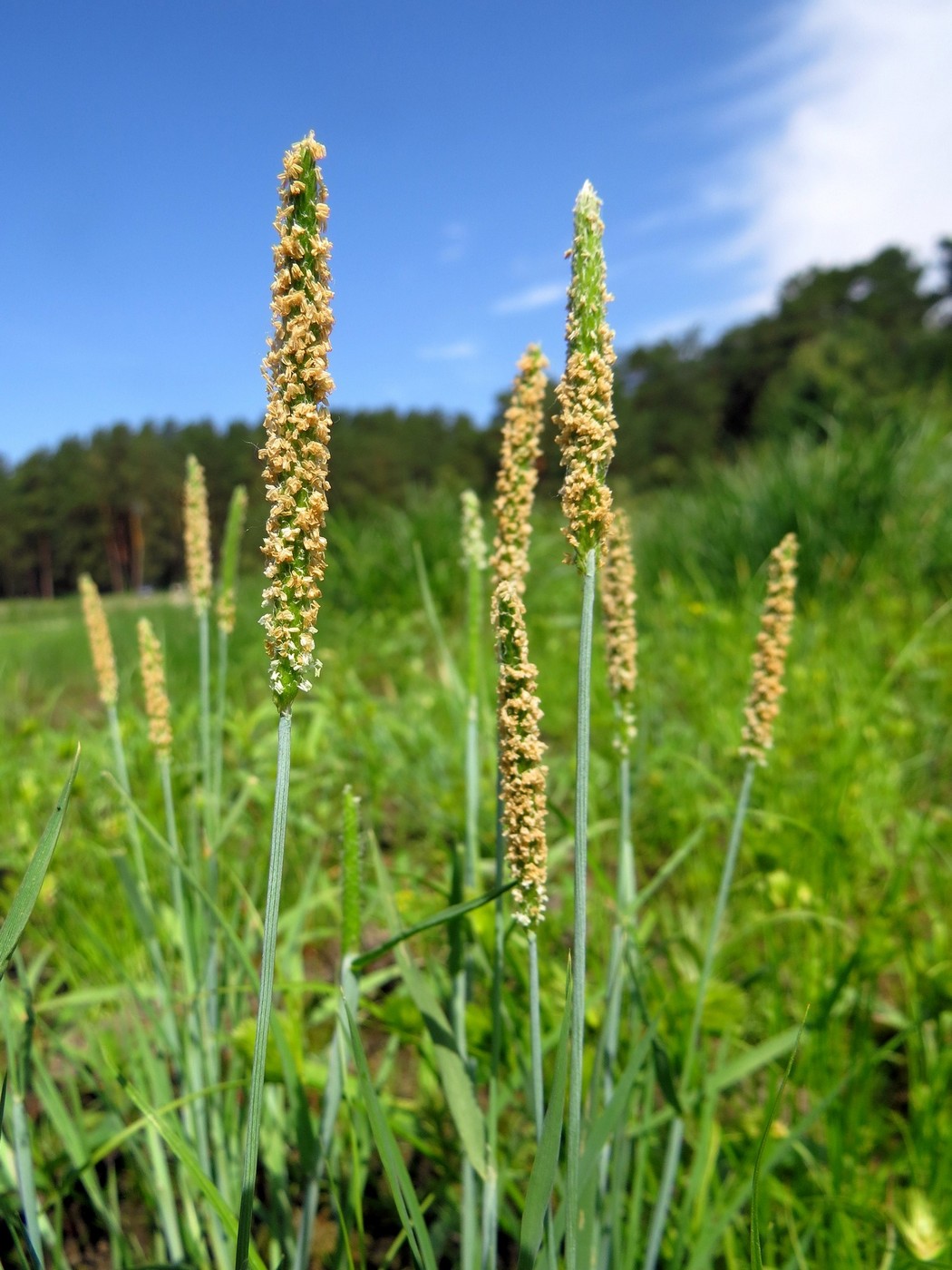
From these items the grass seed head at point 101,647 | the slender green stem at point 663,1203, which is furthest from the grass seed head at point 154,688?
the slender green stem at point 663,1203

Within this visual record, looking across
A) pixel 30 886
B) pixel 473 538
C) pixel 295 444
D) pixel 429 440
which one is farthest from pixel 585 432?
pixel 429 440

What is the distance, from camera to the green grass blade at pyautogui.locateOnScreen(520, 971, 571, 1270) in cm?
73

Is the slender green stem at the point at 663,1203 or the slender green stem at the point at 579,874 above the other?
the slender green stem at the point at 579,874

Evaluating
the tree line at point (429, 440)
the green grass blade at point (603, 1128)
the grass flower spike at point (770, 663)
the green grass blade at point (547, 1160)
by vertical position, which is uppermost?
the tree line at point (429, 440)

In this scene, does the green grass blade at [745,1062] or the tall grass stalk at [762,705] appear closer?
the tall grass stalk at [762,705]

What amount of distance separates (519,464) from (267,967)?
0.66m

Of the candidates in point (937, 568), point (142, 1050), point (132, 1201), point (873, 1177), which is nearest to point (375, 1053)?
point (132, 1201)

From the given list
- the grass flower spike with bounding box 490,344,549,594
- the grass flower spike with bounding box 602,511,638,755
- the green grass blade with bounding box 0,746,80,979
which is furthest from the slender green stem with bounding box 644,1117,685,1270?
the green grass blade with bounding box 0,746,80,979

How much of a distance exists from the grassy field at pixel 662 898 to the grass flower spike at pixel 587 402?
1.73 ft

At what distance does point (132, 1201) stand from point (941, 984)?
1897mm

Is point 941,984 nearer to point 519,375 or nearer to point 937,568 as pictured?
point 519,375

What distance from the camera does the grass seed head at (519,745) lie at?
822 millimetres

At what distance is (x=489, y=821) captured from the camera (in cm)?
282

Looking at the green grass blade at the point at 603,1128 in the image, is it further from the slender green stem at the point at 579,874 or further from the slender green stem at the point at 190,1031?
the slender green stem at the point at 190,1031
